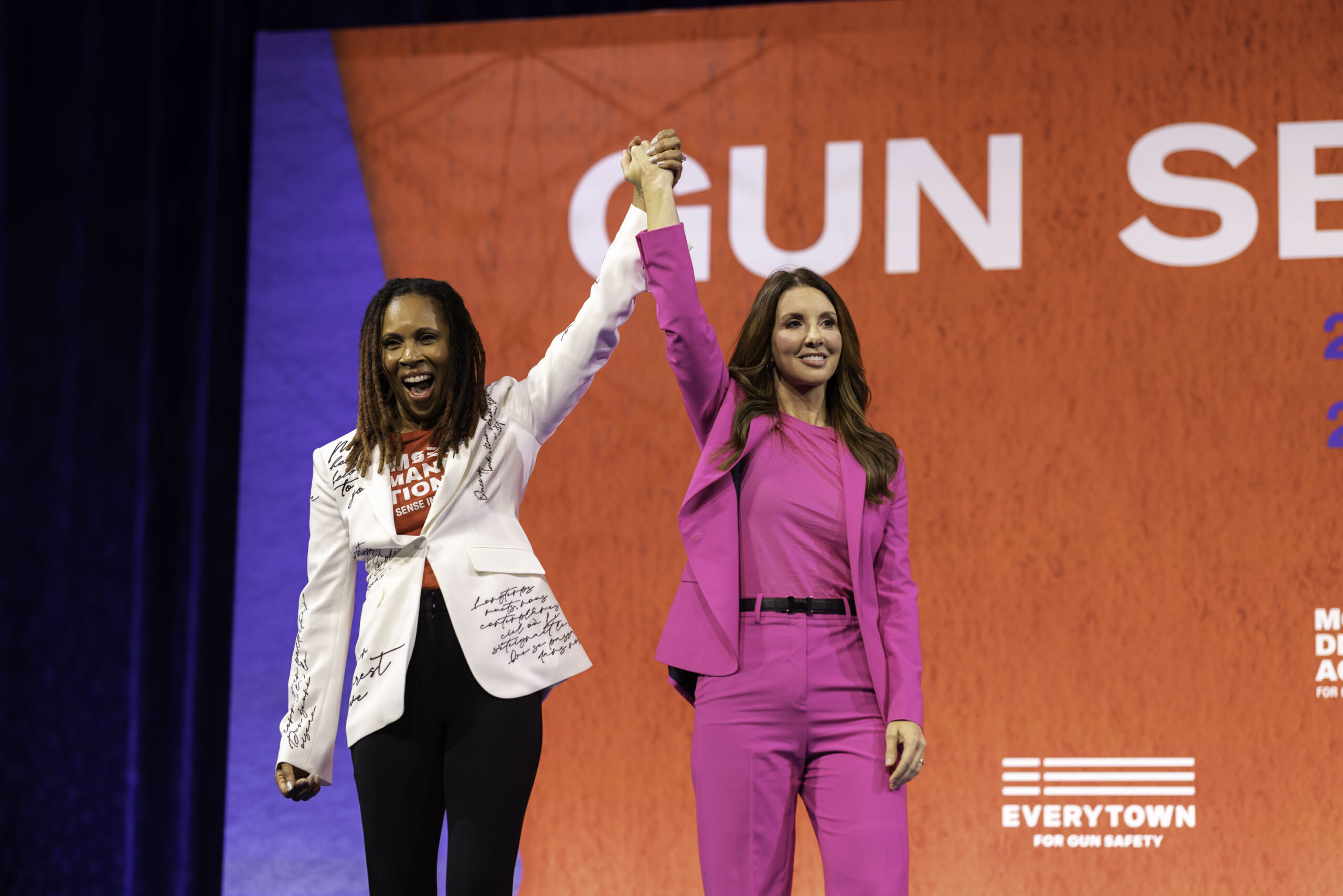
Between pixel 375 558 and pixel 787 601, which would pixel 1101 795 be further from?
pixel 375 558

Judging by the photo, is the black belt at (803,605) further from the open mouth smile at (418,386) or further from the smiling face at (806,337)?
the open mouth smile at (418,386)

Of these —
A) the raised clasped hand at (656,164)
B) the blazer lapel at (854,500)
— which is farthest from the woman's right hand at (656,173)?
the blazer lapel at (854,500)

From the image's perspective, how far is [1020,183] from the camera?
345 centimetres

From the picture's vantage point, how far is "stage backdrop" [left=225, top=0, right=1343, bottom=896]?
325 cm

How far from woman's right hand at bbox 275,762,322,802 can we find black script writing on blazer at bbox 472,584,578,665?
0.39 m

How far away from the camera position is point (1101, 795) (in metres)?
3.25

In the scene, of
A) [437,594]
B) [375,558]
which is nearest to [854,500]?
[437,594]

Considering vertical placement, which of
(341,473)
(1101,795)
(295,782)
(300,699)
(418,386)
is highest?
(418,386)

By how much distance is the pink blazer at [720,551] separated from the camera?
1.95 metres

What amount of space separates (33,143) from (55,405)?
0.80 metres

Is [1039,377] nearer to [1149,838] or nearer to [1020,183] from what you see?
[1020,183]

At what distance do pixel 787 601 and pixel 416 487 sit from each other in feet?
1.99

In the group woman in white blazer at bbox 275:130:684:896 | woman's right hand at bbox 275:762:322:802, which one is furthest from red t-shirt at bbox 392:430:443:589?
woman's right hand at bbox 275:762:322:802

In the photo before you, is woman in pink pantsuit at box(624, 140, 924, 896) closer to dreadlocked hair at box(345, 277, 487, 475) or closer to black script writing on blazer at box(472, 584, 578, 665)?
black script writing on blazer at box(472, 584, 578, 665)
